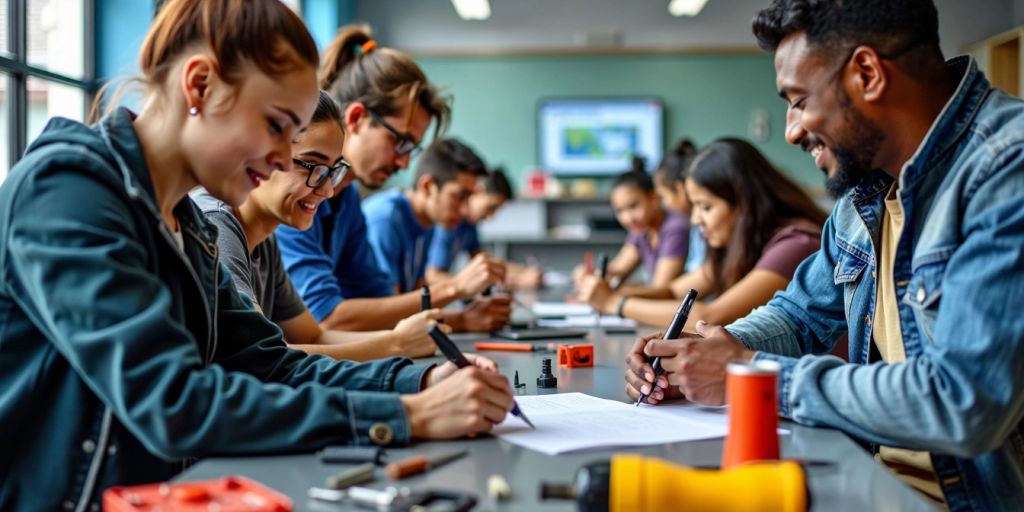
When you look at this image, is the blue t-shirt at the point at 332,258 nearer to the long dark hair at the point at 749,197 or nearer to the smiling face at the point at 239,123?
the long dark hair at the point at 749,197

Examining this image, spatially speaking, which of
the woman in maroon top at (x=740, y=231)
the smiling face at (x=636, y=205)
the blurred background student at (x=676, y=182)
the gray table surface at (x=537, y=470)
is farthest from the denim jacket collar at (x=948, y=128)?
the smiling face at (x=636, y=205)

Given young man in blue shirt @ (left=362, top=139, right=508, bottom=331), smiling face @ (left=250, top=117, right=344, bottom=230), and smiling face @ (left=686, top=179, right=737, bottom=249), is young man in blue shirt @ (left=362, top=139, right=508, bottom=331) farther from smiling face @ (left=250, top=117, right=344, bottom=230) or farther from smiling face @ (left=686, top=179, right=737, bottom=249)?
smiling face @ (left=250, top=117, right=344, bottom=230)

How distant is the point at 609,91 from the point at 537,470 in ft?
25.8

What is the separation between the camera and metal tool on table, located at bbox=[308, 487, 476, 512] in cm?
90

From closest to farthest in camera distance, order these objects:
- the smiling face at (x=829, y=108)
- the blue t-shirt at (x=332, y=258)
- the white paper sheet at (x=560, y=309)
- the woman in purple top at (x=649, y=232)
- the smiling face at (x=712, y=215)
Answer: the smiling face at (x=829, y=108)
the blue t-shirt at (x=332, y=258)
the smiling face at (x=712, y=215)
the white paper sheet at (x=560, y=309)
the woman in purple top at (x=649, y=232)

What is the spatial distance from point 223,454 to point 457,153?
3212 millimetres

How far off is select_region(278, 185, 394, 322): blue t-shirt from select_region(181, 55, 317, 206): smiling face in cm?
137

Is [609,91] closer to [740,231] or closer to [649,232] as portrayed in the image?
[649,232]

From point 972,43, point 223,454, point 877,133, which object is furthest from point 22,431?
point 972,43

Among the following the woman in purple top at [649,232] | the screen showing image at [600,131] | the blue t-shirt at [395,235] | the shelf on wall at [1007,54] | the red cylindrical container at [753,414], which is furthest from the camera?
the screen showing image at [600,131]

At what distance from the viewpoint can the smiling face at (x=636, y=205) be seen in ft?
17.4

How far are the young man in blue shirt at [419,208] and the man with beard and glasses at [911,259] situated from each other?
237 centimetres

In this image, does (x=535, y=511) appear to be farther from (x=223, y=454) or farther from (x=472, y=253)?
(x=472, y=253)

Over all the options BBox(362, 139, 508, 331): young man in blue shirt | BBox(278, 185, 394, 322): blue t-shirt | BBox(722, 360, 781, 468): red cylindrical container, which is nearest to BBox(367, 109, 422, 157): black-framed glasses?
BBox(278, 185, 394, 322): blue t-shirt
